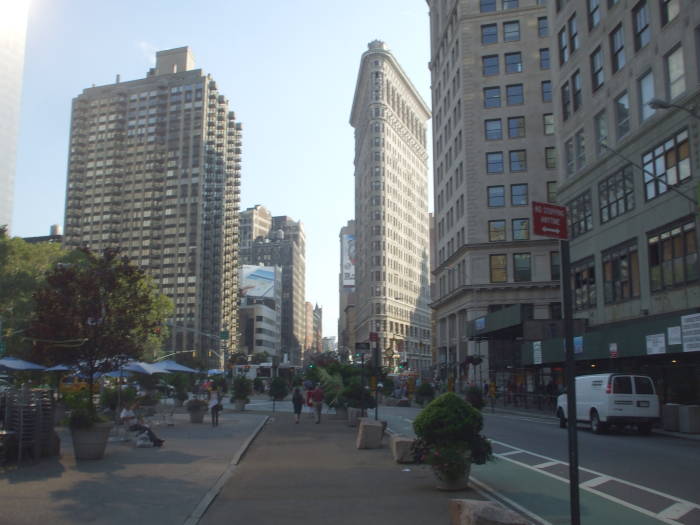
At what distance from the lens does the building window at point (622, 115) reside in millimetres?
34406

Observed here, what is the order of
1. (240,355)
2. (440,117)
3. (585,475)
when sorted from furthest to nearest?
(240,355) → (440,117) → (585,475)

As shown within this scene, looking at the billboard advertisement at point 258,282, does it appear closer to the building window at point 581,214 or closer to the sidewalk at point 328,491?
the building window at point 581,214

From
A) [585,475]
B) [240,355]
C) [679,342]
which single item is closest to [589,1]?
[679,342]

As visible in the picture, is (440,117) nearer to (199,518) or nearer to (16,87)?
(199,518)

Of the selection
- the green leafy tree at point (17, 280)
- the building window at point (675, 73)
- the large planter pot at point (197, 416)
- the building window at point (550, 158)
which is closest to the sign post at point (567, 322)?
the large planter pot at point (197, 416)

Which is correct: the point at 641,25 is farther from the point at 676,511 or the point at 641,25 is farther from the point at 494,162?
the point at 494,162

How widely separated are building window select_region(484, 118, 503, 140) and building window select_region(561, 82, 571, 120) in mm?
20062

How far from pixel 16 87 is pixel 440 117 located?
91.7 m

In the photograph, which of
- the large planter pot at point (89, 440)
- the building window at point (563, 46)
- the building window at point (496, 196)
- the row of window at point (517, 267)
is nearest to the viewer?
the large planter pot at point (89, 440)

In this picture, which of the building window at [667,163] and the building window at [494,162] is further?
the building window at [494,162]

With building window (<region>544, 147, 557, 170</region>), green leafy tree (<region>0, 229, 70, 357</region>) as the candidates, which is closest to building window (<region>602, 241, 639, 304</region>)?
building window (<region>544, 147, 557, 170</region>)

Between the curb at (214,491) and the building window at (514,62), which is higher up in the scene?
the building window at (514,62)

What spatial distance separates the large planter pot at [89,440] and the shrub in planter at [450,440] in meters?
7.72

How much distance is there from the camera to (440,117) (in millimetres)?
77188
